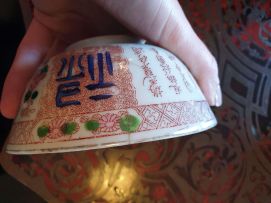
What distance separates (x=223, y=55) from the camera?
107 centimetres

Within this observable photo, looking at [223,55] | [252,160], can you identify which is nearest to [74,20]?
[223,55]

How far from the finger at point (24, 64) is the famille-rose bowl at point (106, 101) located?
49 mm

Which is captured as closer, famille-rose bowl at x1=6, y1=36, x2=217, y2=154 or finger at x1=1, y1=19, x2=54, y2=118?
famille-rose bowl at x1=6, y1=36, x2=217, y2=154

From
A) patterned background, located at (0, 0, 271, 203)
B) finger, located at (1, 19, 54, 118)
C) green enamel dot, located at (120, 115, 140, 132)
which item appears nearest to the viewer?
green enamel dot, located at (120, 115, 140, 132)

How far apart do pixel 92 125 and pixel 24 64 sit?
6.8 inches

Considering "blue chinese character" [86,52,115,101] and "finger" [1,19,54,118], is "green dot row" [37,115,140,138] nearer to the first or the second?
"blue chinese character" [86,52,115,101]

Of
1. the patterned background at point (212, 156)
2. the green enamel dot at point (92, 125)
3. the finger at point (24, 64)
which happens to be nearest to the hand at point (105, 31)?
the finger at point (24, 64)

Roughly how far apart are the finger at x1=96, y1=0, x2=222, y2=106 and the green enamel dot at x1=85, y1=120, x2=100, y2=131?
106mm

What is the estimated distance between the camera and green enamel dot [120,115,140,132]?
0.90ft

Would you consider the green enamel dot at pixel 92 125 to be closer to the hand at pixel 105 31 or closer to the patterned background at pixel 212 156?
the hand at pixel 105 31

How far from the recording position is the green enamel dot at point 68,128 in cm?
28

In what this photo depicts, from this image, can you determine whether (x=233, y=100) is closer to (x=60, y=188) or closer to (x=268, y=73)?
(x=268, y=73)

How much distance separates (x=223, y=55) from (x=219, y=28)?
0.08 m

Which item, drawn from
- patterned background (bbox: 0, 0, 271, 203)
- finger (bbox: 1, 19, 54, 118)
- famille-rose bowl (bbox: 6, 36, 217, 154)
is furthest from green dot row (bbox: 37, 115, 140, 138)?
patterned background (bbox: 0, 0, 271, 203)
